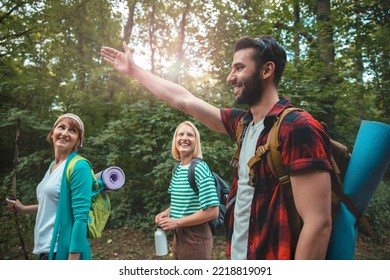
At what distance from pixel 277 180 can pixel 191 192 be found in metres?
0.71

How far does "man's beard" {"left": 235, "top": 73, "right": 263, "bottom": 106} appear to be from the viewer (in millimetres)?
912

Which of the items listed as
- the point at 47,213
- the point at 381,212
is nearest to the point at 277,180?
the point at 47,213

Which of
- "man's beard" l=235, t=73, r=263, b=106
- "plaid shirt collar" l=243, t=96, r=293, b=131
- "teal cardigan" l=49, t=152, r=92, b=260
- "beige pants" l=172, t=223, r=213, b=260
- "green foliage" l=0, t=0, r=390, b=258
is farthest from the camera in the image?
"green foliage" l=0, t=0, r=390, b=258

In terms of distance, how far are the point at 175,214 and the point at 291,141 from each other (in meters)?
0.91

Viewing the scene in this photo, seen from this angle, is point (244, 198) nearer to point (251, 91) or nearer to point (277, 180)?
point (277, 180)

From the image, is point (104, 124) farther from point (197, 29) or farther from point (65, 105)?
point (197, 29)

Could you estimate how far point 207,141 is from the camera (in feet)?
9.43

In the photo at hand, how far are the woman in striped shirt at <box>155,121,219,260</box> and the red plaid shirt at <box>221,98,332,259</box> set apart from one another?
0.52 meters

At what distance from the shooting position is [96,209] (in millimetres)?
1299

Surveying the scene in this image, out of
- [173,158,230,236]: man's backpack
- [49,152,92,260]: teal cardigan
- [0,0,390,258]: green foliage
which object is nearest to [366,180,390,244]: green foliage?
[0,0,390,258]: green foliage

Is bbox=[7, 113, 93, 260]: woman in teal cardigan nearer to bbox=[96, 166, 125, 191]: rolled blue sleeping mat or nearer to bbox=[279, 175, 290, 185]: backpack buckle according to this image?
bbox=[96, 166, 125, 191]: rolled blue sleeping mat

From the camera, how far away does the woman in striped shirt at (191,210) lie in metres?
1.37
